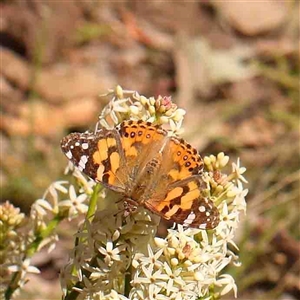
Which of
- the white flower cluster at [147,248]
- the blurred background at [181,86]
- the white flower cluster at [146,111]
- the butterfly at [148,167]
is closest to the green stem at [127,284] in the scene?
the white flower cluster at [147,248]

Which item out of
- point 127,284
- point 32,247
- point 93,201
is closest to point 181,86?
point 32,247

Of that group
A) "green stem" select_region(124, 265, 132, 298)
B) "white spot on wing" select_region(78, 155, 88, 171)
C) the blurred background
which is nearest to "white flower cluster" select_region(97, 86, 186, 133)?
"white spot on wing" select_region(78, 155, 88, 171)

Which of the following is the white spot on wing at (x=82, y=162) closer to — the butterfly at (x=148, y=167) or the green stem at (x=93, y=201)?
the butterfly at (x=148, y=167)

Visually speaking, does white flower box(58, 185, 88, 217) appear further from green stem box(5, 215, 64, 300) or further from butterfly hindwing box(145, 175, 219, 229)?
butterfly hindwing box(145, 175, 219, 229)

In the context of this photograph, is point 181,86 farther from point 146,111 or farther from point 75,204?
point 146,111

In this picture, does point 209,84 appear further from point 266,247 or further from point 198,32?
point 266,247
